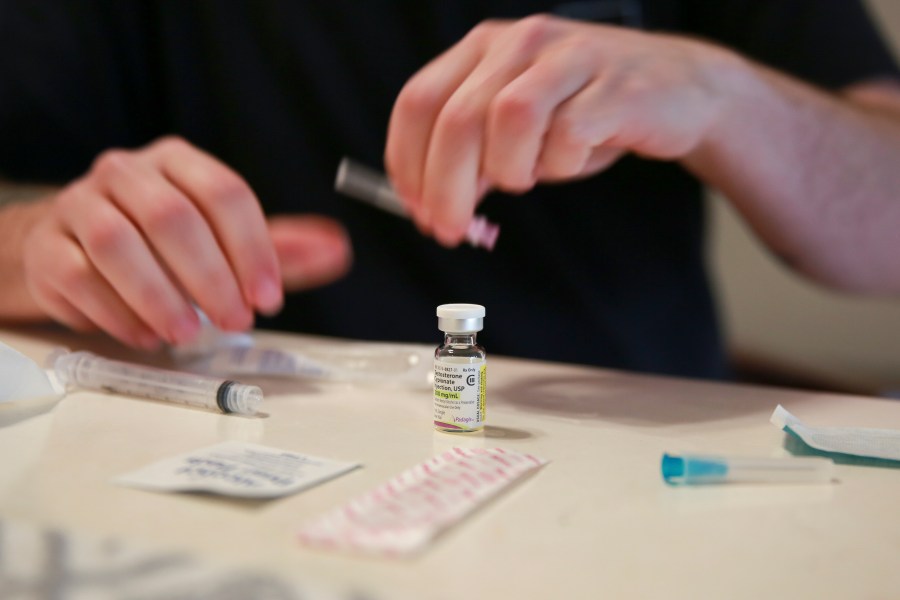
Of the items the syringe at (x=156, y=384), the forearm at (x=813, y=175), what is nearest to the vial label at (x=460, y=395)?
the syringe at (x=156, y=384)

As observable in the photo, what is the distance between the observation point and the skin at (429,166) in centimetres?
57

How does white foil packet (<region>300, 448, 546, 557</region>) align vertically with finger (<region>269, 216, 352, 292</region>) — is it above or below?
below

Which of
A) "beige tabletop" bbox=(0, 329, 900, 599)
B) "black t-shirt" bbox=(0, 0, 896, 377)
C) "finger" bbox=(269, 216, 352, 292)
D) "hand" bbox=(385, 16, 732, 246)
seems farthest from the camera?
"black t-shirt" bbox=(0, 0, 896, 377)

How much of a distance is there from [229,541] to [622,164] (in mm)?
797

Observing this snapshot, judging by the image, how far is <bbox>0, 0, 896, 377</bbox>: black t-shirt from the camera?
38.9 inches

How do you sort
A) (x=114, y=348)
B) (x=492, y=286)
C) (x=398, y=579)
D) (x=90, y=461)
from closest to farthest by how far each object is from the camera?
(x=398, y=579) → (x=90, y=461) → (x=114, y=348) → (x=492, y=286)

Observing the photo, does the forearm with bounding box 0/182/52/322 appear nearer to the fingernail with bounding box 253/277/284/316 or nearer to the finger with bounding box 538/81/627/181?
the fingernail with bounding box 253/277/284/316

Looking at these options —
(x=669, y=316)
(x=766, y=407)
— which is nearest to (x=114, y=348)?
(x=766, y=407)

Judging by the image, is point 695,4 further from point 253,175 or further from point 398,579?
point 398,579

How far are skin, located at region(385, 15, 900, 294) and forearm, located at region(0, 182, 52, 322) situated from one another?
37 centimetres

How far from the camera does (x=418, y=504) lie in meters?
0.36

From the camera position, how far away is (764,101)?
0.75 m

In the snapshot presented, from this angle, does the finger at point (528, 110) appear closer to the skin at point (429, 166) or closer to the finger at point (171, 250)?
the skin at point (429, 166)

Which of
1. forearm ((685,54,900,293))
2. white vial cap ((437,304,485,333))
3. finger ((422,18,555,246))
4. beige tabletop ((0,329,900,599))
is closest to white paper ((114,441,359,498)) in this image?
beige tabletop ((0,329,900,599))
